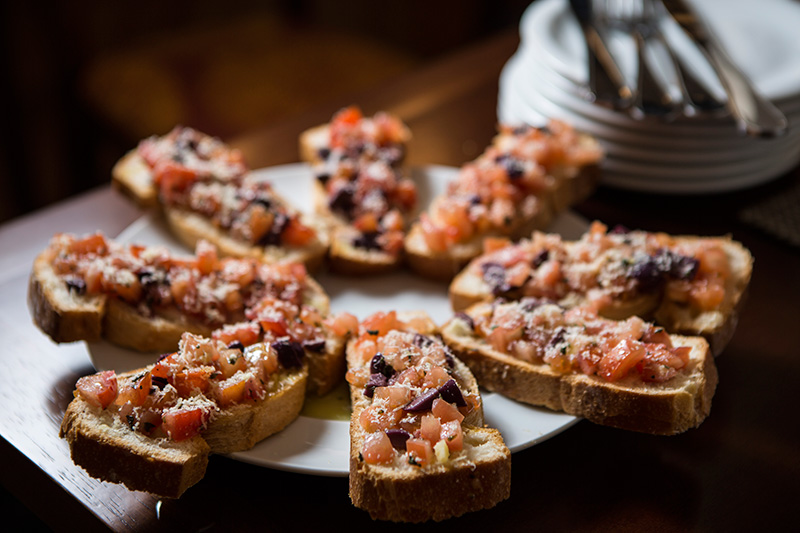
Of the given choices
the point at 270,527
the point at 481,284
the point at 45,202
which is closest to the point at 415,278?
the point at 481,284

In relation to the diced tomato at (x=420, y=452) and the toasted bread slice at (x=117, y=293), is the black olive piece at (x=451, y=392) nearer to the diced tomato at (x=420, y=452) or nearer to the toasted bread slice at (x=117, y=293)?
the diced tomato at (x=420, y=452)

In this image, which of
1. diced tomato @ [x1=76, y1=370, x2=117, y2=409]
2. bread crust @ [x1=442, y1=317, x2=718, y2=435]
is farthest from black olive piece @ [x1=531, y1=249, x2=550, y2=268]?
diced tomato @ [x1=76, y1=370, x2=117, y2=409]

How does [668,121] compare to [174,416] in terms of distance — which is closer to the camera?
[174,416]

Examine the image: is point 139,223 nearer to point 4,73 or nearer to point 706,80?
point 706,80

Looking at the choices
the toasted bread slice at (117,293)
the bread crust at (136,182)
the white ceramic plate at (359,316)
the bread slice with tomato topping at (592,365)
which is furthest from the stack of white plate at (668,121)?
the bread crust at (136,182)

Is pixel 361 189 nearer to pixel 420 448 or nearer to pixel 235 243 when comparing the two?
pixel 235 243

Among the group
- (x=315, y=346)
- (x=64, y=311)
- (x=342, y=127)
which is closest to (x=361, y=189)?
(x=342, y=127)
